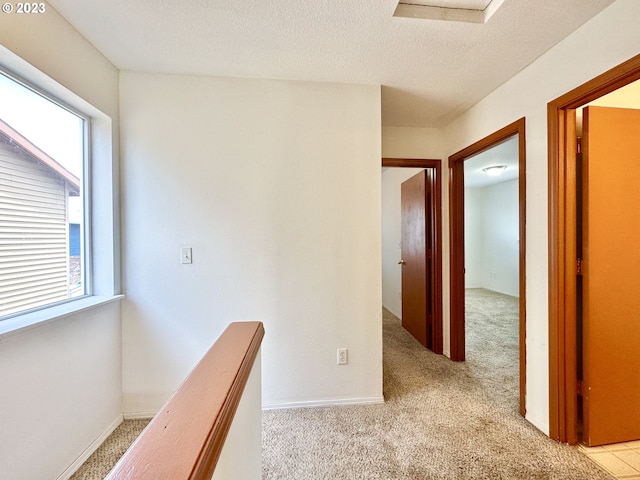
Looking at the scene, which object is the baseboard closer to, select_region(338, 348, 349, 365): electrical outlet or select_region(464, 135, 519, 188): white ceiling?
select_region(338, 348, 349, 365): electrical outlet

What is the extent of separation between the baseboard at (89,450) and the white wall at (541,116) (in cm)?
268

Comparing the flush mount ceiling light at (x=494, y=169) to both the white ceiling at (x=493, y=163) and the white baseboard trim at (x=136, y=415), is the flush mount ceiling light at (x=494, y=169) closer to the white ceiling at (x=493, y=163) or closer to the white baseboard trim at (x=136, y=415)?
the white ceiling at (x=493, y=163)

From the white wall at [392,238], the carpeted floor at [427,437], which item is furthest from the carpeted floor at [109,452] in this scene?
the white wall at [392,238]

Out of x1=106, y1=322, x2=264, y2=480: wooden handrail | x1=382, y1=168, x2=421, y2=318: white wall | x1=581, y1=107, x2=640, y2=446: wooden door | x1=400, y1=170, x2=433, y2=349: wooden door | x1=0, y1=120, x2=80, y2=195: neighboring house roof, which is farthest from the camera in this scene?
x1=382, y1=168, x2=421, y2=318: white wall

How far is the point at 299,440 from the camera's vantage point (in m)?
1.58

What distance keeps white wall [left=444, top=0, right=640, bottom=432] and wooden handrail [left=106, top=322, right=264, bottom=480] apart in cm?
183

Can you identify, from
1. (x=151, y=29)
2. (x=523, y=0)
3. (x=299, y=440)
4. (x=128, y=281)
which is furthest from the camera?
(x=128, y=281)

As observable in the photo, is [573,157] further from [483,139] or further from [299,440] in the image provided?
[299,440]

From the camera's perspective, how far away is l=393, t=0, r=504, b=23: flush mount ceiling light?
1339 mm

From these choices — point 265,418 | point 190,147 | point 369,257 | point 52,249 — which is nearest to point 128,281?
point 52,249

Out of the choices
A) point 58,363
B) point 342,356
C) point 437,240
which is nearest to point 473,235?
point 437,240

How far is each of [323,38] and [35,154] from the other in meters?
1.66

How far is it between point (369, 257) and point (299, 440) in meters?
1.24

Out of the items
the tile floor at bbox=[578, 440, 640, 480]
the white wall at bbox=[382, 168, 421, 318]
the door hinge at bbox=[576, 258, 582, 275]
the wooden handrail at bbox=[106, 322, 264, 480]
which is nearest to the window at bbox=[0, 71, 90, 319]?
the wooden handrail at bbox=[106, 322, 264, 480]
